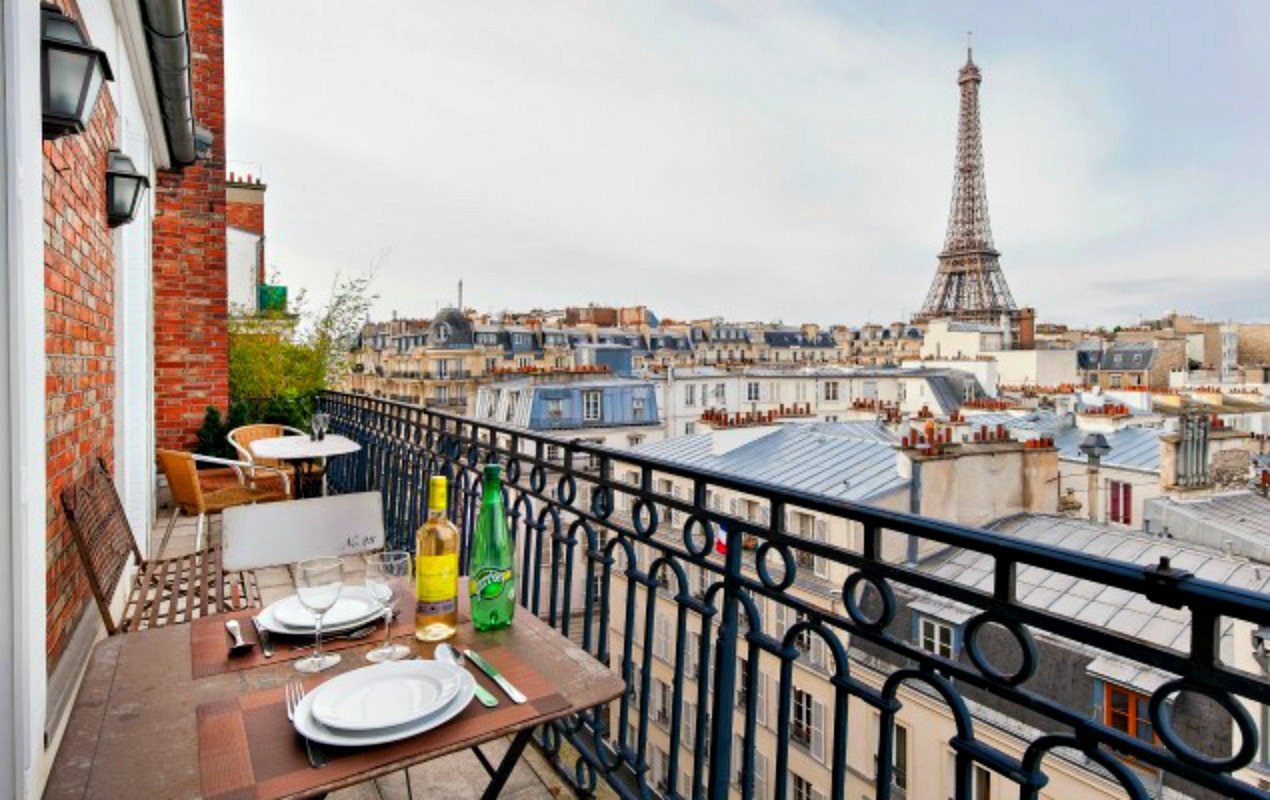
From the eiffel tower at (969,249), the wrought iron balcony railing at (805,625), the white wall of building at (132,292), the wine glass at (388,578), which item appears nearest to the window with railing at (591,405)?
the white wall of building at (132,292)

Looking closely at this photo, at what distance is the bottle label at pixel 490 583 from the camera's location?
5.74 ft

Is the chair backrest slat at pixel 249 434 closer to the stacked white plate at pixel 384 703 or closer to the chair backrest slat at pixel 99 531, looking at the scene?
the chair backrest slat at pixel 99 531

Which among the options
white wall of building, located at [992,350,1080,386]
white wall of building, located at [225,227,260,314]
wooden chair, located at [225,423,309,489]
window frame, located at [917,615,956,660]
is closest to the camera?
wooden chair, located at [225,423,309,489]

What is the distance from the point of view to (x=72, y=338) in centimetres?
259

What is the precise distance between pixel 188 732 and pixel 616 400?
22.6 metres

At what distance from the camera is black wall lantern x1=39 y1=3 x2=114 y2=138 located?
74.3 inches

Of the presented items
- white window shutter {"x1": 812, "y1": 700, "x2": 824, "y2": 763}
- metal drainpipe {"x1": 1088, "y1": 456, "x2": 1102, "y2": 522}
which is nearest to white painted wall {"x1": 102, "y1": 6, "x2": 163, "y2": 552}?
white window shutter {"x1": 812, "y1": 700, "x2": 824, "y2": 763}

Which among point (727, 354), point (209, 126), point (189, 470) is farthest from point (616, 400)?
point (727, 354)

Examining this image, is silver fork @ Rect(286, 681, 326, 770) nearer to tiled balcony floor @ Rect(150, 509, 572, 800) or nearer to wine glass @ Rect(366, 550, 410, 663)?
wine glass @ Rect(366, 550, 410, 663)

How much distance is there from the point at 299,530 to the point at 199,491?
331 centimetres

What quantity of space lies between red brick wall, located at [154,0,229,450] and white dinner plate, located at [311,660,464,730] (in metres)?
6.20

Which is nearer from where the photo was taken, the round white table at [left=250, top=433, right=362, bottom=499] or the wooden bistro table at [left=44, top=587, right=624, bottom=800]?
the wooden bistro table at [left=44, top=587, right=624, bottom=800]

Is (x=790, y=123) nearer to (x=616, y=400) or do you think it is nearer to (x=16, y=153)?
(x=616, y=400)

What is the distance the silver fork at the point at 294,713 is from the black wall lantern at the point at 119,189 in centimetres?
320
